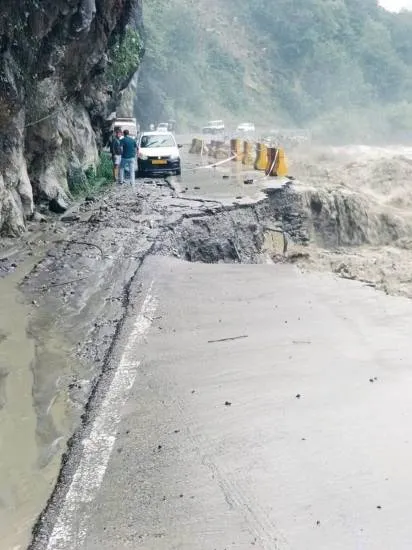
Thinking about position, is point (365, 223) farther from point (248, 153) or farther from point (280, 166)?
point (248, 153)

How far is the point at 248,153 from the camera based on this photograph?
84.9ft

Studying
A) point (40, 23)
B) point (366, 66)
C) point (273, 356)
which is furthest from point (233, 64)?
point (273, 356)

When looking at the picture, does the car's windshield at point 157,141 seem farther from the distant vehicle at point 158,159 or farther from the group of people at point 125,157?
the group of people at point 125,157

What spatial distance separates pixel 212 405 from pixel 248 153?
21.0 metres

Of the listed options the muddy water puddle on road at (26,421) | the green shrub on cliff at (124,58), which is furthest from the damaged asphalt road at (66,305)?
the green shrub on cliff at (124,58)

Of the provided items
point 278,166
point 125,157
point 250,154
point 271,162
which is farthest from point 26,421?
point 250,154

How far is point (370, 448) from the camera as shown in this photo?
5.04 meters

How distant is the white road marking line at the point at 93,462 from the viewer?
3.96 m

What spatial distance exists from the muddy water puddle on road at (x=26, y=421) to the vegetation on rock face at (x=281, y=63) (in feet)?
218

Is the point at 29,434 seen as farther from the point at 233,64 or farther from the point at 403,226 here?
the point at 233,64

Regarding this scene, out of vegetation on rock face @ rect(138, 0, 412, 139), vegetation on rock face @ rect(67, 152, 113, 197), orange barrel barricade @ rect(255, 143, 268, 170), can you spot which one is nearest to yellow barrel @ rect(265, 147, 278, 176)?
orange barrel barricade @ rect(255, 143, 268, 170)

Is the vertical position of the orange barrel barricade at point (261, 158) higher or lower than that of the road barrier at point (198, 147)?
higher

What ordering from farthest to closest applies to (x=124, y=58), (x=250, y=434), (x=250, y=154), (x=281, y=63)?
(x=281, y=63)
(x=250, y=154)
(x=124, y=58)
(x=250, y=434)

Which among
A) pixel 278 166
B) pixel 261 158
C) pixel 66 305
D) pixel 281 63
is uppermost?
pixel 281 63
